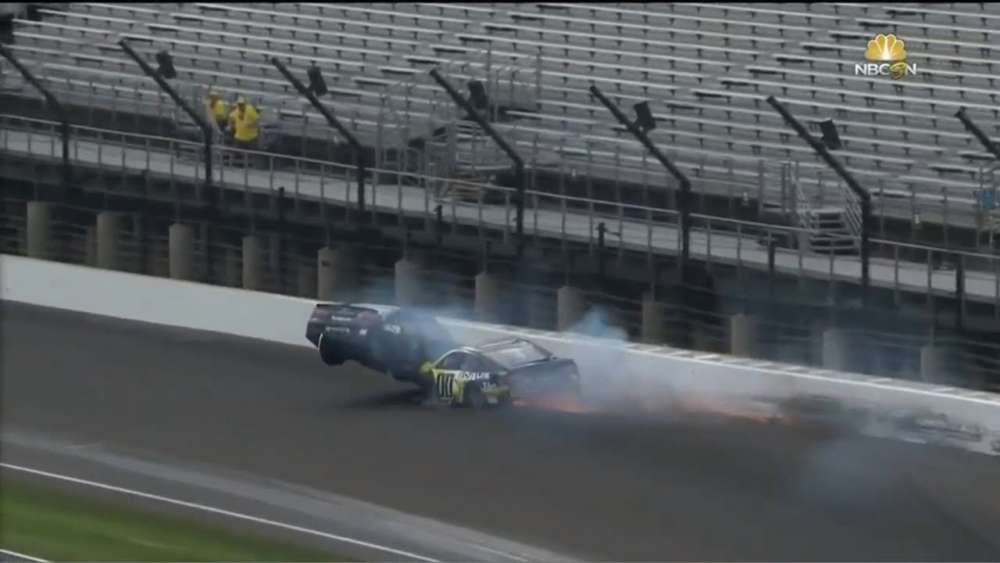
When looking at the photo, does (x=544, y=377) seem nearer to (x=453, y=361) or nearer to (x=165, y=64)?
(x=453, y=361)

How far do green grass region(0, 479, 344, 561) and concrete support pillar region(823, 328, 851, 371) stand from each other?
8.72m

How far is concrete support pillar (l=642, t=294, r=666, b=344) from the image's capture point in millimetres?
22688

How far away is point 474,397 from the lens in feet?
59.3

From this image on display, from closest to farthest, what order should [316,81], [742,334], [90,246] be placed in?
1. [742,334]
2. [316,81]
3. [90,246]

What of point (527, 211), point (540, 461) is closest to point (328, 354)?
point (540, 461)

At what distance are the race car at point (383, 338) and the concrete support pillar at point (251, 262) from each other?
660 cm

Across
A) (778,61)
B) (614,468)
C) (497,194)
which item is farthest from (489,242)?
(614,468)

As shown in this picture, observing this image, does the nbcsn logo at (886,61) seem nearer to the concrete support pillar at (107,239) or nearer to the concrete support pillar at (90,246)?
the concrete support pillar at (107,239)

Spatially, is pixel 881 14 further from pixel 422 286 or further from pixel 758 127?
pixel 422 286

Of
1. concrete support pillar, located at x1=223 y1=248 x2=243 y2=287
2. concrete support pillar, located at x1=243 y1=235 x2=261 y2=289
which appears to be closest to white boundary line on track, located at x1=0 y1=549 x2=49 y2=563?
concrete support pillar, located at x1=243 y1=235 x2=261 y2=289

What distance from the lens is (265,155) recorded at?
87.9 feet

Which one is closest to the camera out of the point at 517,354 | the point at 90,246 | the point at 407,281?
the point at 517,354

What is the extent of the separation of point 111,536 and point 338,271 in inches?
456

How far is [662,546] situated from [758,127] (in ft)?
41.9
